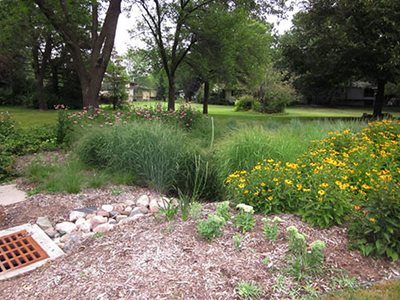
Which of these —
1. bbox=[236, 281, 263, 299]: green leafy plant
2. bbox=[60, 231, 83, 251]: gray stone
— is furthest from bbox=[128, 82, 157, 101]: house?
bbox=[236, 281, 263, 299]: green leafy plant

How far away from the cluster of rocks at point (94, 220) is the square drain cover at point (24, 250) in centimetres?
10

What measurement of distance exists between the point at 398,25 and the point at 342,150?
8437 mm

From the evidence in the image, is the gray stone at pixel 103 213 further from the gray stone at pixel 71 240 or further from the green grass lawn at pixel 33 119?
the green grass lawn at pixel 33 119

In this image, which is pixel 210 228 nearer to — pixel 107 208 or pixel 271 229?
pixel 271 229

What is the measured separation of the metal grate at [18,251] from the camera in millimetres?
2396

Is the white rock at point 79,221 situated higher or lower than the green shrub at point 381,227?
lower

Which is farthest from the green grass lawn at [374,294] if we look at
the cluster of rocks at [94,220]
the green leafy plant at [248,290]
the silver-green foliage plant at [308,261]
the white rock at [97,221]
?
the white rock at [97,221]

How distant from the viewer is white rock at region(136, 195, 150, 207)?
3.54 metres

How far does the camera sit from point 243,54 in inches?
619

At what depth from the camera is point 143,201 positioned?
359 centimetres

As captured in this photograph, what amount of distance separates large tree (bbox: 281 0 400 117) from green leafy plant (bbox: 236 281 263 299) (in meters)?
10.4

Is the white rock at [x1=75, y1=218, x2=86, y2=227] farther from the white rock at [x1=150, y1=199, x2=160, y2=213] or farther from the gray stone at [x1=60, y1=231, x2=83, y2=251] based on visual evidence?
A: the white rock at [x1=150, y1=199, x2=160, y2=213]

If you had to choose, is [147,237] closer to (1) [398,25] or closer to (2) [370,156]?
(2) [370,156]

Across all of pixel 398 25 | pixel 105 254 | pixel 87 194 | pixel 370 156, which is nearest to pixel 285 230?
pixel 105 254
